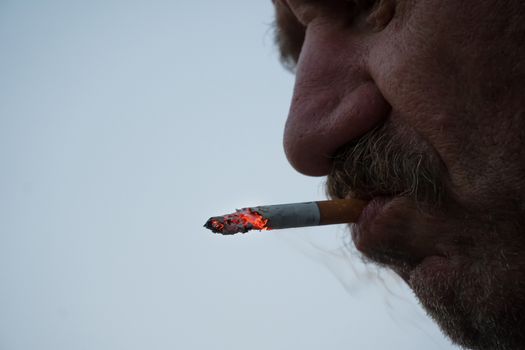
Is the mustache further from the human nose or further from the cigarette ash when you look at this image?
the cigarette ash

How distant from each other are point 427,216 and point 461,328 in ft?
1.06

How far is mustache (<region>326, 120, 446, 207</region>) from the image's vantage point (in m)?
1.06

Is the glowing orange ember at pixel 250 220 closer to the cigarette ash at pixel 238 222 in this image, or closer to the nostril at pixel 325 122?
the cigarette ash at pixel 238 222

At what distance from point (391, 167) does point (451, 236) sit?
22 cm

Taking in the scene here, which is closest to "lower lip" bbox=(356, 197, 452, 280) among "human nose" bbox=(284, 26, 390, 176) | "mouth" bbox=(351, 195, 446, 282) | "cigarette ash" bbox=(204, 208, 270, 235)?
"mouth" bbox=(351, 195, 446, 282)

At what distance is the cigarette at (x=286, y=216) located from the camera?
3.39ft

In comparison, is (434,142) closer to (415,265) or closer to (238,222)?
(415,265)

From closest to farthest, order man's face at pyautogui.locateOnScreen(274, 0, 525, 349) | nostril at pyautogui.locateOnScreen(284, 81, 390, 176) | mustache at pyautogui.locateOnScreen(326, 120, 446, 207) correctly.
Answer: man's face at pyautogui.locateOnScreen(274, 0, 525, 349) < mustache at pyautogui.locateOnScreen(326, 120, 446, 207) < nostril at pyautogui.locateOnScreen(284, 81, 390, 176)

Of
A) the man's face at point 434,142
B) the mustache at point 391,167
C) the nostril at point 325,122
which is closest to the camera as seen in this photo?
the man's face at point 434,142

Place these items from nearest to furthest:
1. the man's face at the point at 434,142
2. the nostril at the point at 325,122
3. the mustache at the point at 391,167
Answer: the man's face at the point at 434,142 < the mustache at the point at 391,167 < the nostril at the point at 325,122

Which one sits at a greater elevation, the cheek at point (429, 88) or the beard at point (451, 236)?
the cheek at point (429, 88)

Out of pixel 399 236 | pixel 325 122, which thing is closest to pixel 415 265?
pixel 399 236

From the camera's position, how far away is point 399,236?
1.20 metres

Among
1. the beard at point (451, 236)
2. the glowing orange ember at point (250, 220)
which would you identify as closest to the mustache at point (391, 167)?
the beard at point (451, 236)
